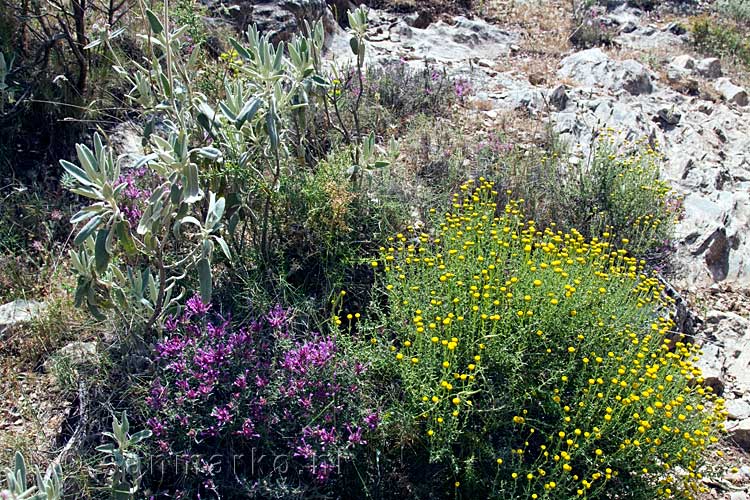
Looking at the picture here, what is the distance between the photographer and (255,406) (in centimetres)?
312

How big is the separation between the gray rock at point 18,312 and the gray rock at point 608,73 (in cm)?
584

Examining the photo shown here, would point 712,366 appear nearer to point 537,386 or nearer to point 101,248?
point 537,386

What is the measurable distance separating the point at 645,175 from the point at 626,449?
2813 millimetres

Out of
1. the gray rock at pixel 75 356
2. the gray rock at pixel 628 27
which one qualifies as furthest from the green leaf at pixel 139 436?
the gray rock at pixel 628 27

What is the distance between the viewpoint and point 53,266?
4.04m

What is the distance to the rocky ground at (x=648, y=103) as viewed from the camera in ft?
15.9

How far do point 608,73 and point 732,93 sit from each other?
1.85 meters

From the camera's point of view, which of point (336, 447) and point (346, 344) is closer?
point (336, 447)

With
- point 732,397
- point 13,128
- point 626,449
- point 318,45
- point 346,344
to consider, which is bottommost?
point 732,397

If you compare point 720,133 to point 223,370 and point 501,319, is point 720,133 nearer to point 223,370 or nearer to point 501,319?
point 501,319

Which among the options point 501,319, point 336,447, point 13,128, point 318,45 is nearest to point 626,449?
point 501,319

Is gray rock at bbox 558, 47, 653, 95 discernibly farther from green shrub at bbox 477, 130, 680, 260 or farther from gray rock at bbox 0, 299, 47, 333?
gray rock at bbox 0, 299, 47, 333

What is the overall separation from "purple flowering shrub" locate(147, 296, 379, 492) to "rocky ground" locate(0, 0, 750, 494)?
884 millimetres

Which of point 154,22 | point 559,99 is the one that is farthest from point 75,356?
point 559,99
